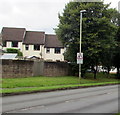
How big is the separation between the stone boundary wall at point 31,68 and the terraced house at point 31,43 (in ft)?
57.7

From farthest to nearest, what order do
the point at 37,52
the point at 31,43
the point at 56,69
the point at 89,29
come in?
the point at 37,52
the point at 31,43
the point at 89,29
the point at 56,69

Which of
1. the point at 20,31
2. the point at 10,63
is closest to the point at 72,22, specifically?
the point at 10,63

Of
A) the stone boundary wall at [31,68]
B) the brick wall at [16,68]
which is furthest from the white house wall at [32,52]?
the brick wall at [16,68]

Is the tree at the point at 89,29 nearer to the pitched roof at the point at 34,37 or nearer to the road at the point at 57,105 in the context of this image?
the road at the point at 57,105

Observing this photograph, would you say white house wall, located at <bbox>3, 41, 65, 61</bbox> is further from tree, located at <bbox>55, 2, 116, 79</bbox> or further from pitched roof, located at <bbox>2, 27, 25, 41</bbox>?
tree, located at <bbox>55, 2, 116, 79</bbox>

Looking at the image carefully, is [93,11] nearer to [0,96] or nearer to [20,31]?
[0,96]

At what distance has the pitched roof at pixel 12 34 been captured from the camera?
47625mm

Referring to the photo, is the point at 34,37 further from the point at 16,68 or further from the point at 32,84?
the point at 32,84

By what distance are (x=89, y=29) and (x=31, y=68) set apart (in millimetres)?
10492

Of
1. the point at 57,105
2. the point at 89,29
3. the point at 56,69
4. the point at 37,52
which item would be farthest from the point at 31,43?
the point at 57,105

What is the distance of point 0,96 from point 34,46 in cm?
3683

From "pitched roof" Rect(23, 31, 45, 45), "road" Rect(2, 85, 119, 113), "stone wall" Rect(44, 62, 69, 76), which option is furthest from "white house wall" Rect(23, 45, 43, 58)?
"road" Rect(2, 85, 119, 113)

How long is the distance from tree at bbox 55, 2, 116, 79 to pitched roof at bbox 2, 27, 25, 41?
64.3 feet

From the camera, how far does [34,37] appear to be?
50594 mm
